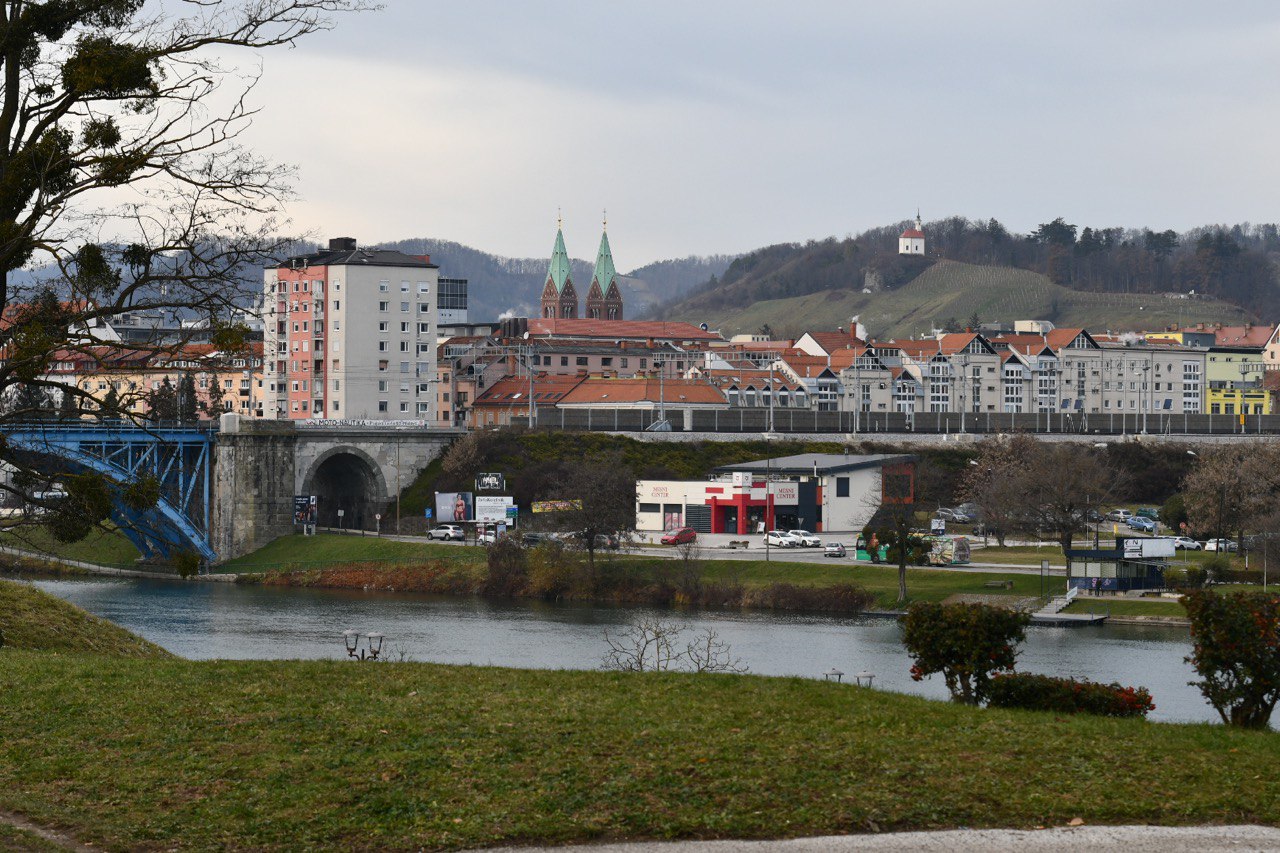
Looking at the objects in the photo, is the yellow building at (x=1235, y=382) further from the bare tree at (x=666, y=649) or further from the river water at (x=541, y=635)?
the bare tree at (x=666, y=649)

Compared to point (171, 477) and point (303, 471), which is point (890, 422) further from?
point (171, 477)

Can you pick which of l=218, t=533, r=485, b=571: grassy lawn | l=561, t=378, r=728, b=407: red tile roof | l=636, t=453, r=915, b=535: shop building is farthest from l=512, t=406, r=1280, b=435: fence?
l=218, t=533, r=485, b=571: grassy lawn

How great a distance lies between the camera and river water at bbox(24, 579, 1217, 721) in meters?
42.0

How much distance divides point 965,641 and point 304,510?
69.8 m

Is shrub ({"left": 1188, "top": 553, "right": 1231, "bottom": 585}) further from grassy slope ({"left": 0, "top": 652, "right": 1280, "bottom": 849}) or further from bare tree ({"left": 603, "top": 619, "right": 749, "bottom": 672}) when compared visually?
grassy slope ({"left": 0, "top": 652, "right": 1280, "bottom": 849})

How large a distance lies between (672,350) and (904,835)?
136 m

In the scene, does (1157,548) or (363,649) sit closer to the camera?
(363,649)

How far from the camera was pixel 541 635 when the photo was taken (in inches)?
2016

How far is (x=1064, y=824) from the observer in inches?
546

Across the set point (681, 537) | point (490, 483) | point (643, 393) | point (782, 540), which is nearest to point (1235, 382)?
point (643, 393)

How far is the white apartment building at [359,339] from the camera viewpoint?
107m

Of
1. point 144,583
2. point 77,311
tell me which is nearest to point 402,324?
point 144,583

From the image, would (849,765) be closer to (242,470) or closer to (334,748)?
(334,748)

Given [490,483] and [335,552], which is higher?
[490,483]
